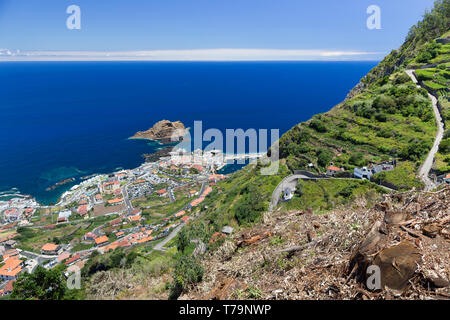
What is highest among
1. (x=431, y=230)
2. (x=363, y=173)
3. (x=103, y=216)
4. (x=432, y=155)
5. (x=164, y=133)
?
(x=431, y=230)

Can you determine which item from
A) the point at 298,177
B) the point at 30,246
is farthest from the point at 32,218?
the point at 298,177

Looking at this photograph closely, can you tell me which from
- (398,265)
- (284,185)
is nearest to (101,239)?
(284,185)

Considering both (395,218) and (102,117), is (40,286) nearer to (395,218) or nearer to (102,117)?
(395,218)

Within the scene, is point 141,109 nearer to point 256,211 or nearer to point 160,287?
point 256,211

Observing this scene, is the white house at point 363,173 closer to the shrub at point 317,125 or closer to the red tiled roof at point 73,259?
the shrub at point 317,125

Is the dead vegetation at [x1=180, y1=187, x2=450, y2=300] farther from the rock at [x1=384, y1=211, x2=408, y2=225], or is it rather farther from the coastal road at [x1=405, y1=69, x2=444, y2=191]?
the coastal road at [x1=405, y1=69, x2=444, y2=191]

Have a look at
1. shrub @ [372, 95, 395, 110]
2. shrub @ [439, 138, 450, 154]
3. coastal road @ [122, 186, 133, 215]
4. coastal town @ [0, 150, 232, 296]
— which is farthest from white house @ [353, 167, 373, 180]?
coastal road @ [122, 186, 133, 215]

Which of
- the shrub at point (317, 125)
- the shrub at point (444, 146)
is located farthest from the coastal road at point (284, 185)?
the shrub at point (444, 146)
